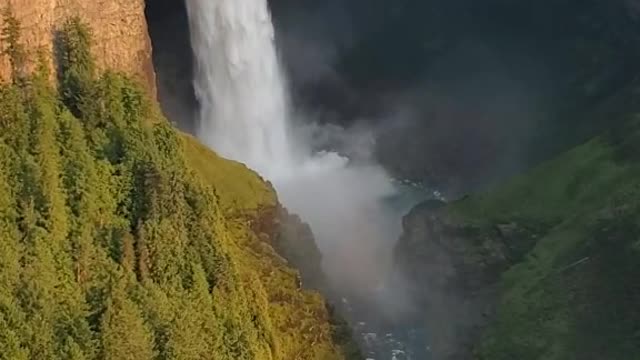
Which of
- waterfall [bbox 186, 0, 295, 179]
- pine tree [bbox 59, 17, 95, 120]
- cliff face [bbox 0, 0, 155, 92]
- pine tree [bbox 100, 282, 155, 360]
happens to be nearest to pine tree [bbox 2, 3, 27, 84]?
cliff face [bbox 0, 0, 155, 92]

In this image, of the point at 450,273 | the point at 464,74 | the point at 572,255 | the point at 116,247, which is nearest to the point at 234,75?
the point at 464,74

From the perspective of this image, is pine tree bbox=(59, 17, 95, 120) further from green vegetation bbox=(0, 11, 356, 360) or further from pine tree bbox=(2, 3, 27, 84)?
pine tree bbox=(2, 3, 27, 84)


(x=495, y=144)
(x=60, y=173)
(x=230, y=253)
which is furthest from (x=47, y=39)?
(x=495, y=144)

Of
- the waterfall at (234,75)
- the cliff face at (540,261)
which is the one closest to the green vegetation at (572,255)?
the cliff face at (540,261)

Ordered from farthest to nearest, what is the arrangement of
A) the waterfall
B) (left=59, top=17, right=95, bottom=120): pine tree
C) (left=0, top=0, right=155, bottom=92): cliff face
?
the waterfall < (left=59, top=17, right=95, bottom=120): pine tree < (left=0, top=0, right=155, bottom=92): cliff face

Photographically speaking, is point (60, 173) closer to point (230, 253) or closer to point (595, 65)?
point (230, 253)

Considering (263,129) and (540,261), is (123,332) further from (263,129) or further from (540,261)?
(263,129)

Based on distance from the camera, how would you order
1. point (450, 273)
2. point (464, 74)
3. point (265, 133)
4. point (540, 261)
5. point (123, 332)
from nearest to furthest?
point (123, 332)
point (540, 261)
point (450, 273)
point (265, 133)
point (464, 74)
